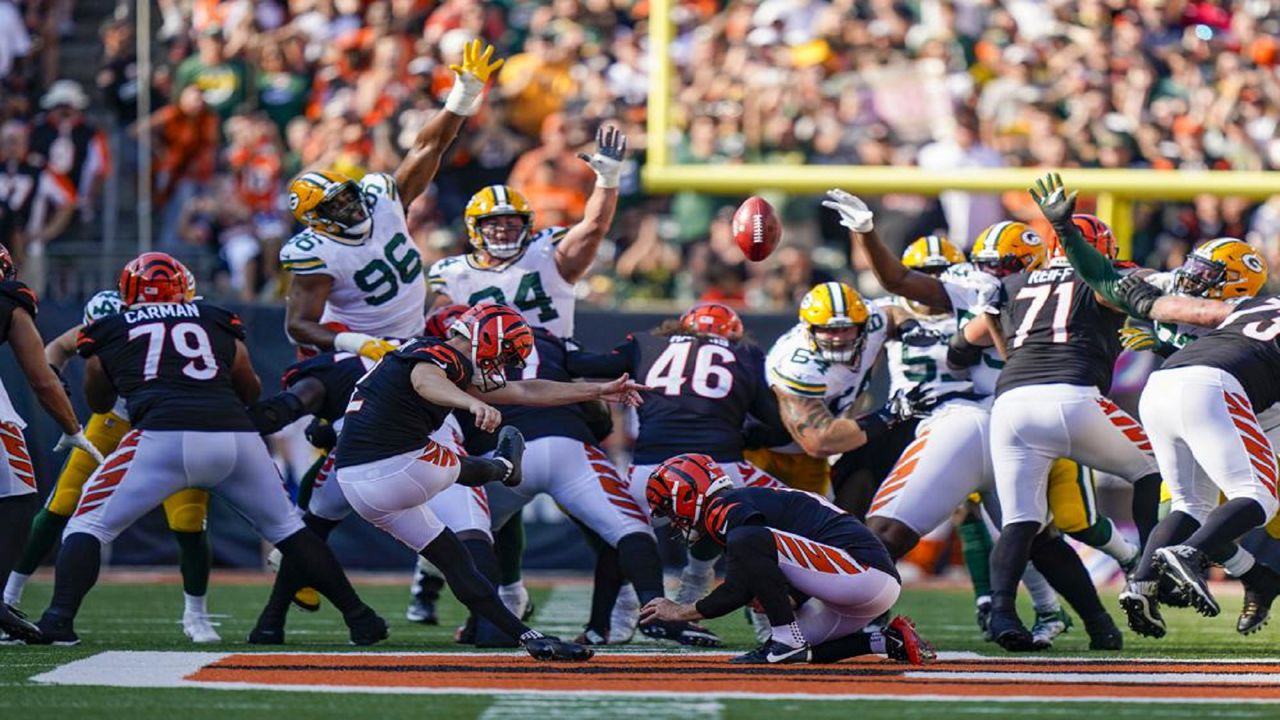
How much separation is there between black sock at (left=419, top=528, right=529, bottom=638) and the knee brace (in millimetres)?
1424

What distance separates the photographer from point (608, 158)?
29.5 feet

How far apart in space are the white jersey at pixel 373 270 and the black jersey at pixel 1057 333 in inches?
102

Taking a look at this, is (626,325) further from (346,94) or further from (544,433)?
(544,433)

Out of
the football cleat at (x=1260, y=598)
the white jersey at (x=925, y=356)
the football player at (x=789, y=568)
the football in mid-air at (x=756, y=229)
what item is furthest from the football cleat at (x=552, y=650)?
the football cleat at (x=1260, y=598)

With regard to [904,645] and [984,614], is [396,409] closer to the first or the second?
[904,645]

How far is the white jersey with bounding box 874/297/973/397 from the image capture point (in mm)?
8406

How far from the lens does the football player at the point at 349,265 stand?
341 inches

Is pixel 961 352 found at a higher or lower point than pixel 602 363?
→ higher

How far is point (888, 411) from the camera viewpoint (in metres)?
8.18

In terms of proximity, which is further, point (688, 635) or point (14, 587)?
point (14, 587)

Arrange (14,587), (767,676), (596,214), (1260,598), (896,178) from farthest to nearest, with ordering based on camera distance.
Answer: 1. (896,178)
2. (596,214)
3. (14,587)
4. (1260,598)
5. (767,676)

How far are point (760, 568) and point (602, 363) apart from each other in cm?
191

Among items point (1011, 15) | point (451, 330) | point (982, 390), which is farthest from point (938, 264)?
point (1011, 15)

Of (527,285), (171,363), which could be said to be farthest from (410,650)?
(527,285)
